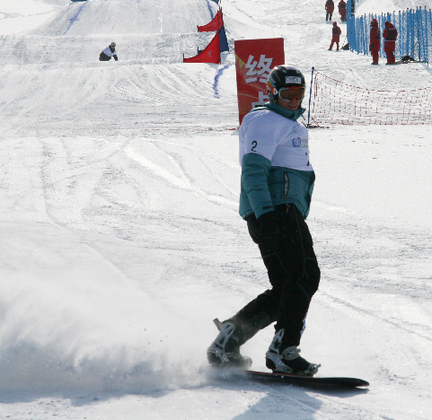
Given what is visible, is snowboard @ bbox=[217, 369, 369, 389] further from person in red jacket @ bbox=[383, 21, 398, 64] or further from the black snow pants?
person in red jacket @ bbox=[383, 21, 398, 64]

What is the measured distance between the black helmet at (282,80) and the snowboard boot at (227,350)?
48.6 inches

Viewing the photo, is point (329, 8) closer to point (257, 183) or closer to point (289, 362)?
point (257, 183)

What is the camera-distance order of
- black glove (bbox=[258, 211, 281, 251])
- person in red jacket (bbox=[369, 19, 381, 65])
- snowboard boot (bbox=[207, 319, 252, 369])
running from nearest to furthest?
black glove (bbox=[258, 211, 281, 251]) → snowboard boot (bbox=[207, 319, 252, 369]) → person in red jacket (bbox=[369, 19, 381, 65])

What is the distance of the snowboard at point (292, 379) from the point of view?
96.4 inches

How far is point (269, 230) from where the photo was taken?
2.34m

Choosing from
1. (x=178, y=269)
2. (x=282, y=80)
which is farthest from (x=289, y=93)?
(x=178, y=269)

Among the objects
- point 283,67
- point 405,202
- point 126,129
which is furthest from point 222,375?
point 126,129

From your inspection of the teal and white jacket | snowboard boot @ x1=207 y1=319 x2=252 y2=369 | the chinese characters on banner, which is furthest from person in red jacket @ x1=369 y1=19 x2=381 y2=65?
snowboard boot @ x1=207 y1=319 x2=252 y2=369

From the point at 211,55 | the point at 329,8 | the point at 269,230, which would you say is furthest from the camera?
the point at 329,8

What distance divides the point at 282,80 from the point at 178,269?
2158 mm

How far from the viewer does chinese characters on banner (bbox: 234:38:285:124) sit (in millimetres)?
10062

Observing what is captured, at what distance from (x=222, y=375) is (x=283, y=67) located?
64.3 inches

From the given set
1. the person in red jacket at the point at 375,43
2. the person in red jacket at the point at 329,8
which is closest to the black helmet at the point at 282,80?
the person in red jacket at the point at 375,43

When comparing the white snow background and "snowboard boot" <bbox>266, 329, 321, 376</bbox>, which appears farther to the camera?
"snowboard boot" <bbox>266, 329, 321, 376</bbox>
